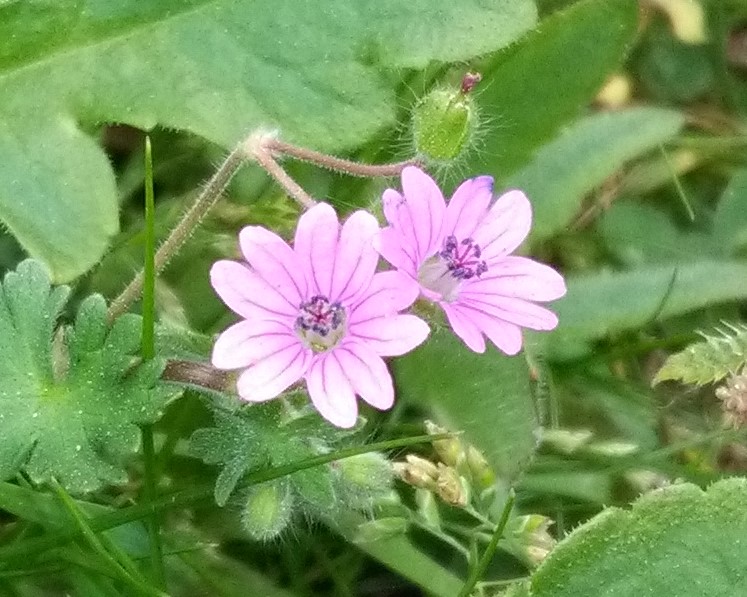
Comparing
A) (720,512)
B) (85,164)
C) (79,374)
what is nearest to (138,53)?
(85,164)

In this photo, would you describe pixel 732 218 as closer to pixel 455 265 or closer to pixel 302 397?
pixel 455 265

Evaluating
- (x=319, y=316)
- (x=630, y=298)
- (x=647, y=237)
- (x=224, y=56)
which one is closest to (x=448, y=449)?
(x=319, y=316)

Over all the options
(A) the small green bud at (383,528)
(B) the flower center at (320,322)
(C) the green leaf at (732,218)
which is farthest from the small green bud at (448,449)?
(C) the green leaf at (732,218)

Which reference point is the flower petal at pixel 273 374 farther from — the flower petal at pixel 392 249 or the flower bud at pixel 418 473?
the flower bud at pixel 418 473

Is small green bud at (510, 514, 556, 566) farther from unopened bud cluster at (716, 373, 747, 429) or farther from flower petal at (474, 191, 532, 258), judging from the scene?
flower petal at (474, 191, 532, 258)

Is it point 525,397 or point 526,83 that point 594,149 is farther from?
point 525,397
